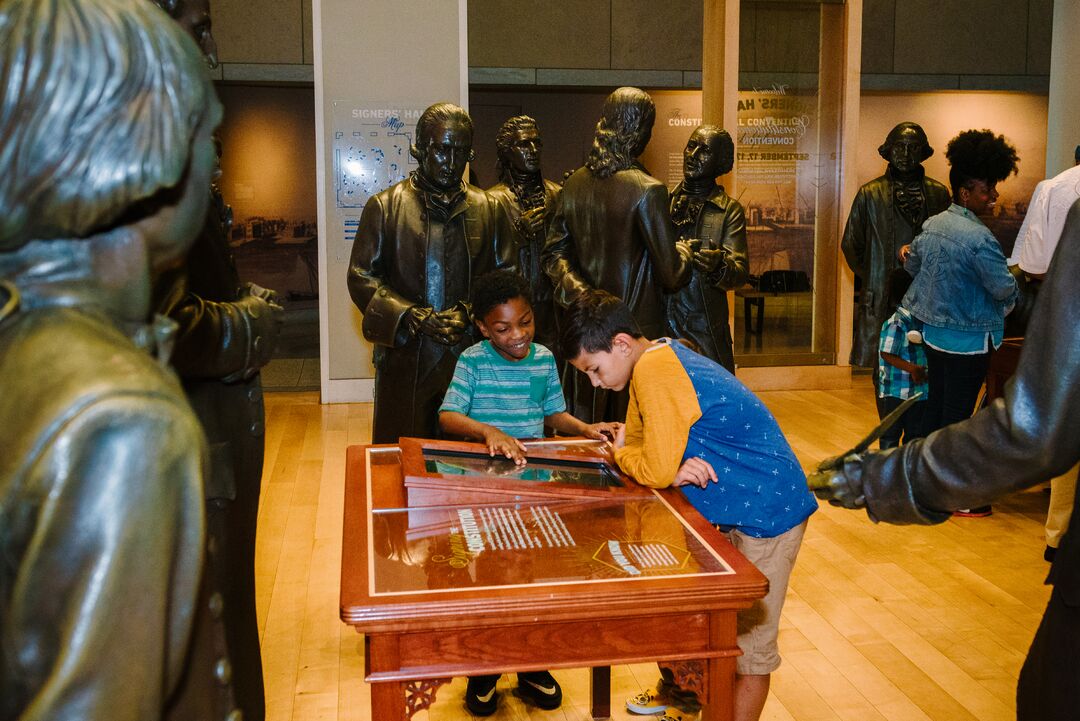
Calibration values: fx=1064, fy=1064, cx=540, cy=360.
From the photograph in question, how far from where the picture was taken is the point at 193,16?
2.14 m

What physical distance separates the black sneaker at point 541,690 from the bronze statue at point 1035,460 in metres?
1.70

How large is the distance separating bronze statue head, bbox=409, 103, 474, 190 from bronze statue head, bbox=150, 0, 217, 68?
172cm

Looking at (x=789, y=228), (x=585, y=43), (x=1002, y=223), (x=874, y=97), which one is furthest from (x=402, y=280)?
(x=1002, y=223)

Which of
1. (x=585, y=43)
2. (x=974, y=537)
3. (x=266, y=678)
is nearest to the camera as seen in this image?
(x=266, y=678)

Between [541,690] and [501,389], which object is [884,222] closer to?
[501,389]

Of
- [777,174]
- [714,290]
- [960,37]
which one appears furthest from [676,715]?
[960,37]

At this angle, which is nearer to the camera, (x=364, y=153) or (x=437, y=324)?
(x=437, y=324)

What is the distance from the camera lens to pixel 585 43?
10148 millimetres

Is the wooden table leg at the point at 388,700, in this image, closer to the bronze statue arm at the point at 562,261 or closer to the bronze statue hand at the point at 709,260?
the bronze statue arm at the point at 562,261

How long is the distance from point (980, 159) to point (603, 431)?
3016mm

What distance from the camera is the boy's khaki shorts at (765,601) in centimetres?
262

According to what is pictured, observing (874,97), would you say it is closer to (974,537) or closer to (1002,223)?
(1002,223)

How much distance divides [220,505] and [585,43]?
876cm

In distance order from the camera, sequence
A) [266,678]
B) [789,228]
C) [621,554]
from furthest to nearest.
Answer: [789,228] → [266,678] → [621,554]
